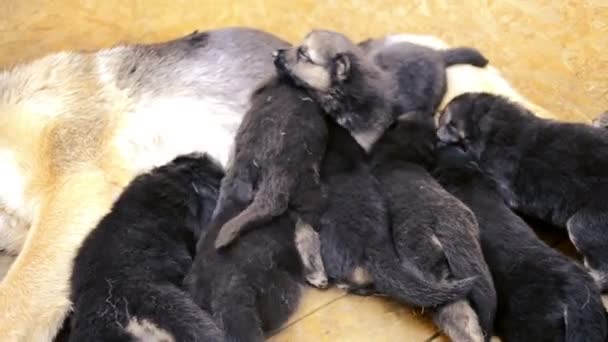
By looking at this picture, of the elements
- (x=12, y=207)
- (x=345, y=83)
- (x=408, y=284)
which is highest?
(x=345, y=83)

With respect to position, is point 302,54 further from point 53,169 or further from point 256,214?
point 53,169

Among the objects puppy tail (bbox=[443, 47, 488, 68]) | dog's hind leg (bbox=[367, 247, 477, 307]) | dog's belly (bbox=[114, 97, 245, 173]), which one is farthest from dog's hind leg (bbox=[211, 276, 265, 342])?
puppy tail (bbox=[443, 47, 488, 68])

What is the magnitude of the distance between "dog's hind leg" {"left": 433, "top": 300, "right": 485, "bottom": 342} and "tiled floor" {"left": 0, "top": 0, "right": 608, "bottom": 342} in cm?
130

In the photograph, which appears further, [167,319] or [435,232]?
[435,232]

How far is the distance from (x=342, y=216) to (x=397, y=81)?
772 mm

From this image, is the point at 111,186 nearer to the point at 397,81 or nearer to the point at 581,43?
the point at 397,81

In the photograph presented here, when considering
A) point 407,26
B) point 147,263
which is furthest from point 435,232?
point 407,26

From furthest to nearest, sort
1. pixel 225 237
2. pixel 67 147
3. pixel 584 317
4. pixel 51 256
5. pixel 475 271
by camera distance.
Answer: pixel 67 147
pixel 51 256
pixel 225 237
pixel 475 271
pixel 584 317

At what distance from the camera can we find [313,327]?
209 cm

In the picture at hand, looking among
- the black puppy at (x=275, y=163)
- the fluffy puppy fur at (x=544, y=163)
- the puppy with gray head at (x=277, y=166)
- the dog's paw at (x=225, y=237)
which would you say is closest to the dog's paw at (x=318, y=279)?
the puppy with gray head at (x=277, y=166)

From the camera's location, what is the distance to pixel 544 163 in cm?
222

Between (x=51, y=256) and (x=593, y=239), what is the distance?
66.2 inches

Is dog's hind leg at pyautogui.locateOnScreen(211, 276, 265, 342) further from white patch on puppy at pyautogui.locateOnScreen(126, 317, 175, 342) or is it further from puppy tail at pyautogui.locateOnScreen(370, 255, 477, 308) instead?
puppy tail at pyautogui.locateOnScreen(370, 255, 477, 308)

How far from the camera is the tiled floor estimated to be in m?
2.88
